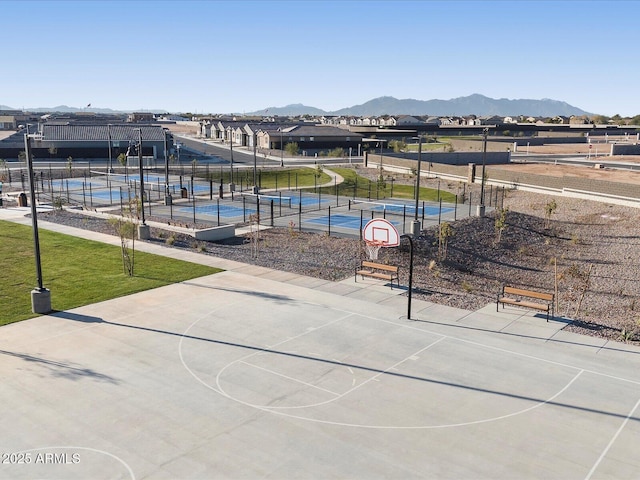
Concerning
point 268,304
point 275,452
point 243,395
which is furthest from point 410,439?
point 268,304

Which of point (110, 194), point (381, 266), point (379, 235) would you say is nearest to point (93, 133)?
point (110, 194)

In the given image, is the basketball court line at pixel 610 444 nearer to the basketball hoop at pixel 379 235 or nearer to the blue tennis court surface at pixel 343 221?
the basketball hoop at pixel 379 235

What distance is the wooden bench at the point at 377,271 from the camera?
28406mm

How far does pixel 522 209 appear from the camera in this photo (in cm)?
5591

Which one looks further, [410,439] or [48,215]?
[48,215]

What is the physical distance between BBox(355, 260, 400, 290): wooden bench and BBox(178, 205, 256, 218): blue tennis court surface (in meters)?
19.2

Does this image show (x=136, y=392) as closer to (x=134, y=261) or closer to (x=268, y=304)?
(x=268, y=304)

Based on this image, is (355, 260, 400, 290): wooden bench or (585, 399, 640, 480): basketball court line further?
(355, 260, 400, 290): wooden bench

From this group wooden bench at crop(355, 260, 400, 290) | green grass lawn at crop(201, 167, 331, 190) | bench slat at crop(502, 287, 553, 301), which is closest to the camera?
bench slat at crop(502, 287, 553, 301)

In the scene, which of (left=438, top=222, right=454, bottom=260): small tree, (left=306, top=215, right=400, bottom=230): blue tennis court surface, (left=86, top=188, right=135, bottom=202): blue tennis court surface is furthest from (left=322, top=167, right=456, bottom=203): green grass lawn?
(left=438, top=222, right=454, bottom=260): small tree

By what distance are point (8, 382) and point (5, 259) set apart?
16.5m

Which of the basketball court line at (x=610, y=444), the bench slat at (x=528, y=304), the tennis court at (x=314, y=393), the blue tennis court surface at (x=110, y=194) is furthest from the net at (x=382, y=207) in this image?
the basketball court line at (x=610, y=444)

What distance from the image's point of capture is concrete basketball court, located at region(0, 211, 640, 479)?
13750 millimetres

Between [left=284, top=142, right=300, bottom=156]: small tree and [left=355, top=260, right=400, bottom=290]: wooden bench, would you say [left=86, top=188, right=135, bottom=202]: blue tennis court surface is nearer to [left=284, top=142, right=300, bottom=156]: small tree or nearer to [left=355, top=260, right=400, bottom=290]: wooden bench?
[left=355, top=260, right=400, bottom=290]: wooden bench
